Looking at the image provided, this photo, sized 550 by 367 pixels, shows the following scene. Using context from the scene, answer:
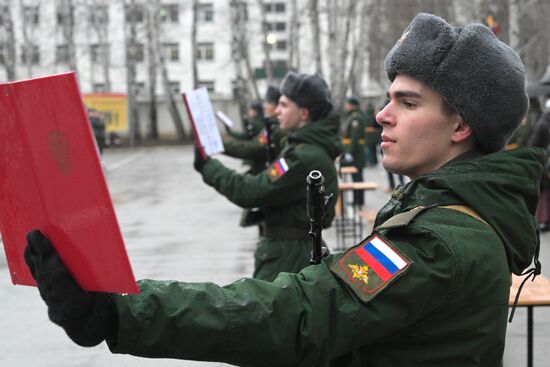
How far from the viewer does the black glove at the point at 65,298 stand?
1483mm

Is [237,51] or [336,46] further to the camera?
[237,51]

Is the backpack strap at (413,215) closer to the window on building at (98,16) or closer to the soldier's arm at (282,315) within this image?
the soldier's arm at (282,315)

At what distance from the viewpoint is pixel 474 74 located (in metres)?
1.90

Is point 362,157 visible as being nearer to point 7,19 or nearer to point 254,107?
point 254,107

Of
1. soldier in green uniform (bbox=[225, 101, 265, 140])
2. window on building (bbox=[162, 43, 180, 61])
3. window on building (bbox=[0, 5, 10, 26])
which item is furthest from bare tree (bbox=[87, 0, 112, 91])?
soldier in green uniform (bbox=[225, 101, 265, 140])

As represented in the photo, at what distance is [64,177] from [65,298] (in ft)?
0.76

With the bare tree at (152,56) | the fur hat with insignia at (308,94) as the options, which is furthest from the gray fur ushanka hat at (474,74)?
the bare tree at (152,56)

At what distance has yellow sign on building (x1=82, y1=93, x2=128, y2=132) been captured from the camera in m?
36.5

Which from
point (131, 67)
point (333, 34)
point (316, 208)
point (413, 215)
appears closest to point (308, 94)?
point (316, 208)

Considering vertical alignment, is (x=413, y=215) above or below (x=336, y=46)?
above

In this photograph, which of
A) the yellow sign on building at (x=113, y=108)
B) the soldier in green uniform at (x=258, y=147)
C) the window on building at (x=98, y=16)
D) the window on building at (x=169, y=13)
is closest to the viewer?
the soldier in green uniform at (x=258, y=147)

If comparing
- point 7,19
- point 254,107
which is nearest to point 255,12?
point 7,19

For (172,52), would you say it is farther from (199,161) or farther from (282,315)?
(282,315)

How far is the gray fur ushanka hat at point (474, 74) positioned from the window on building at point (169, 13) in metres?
50.1
